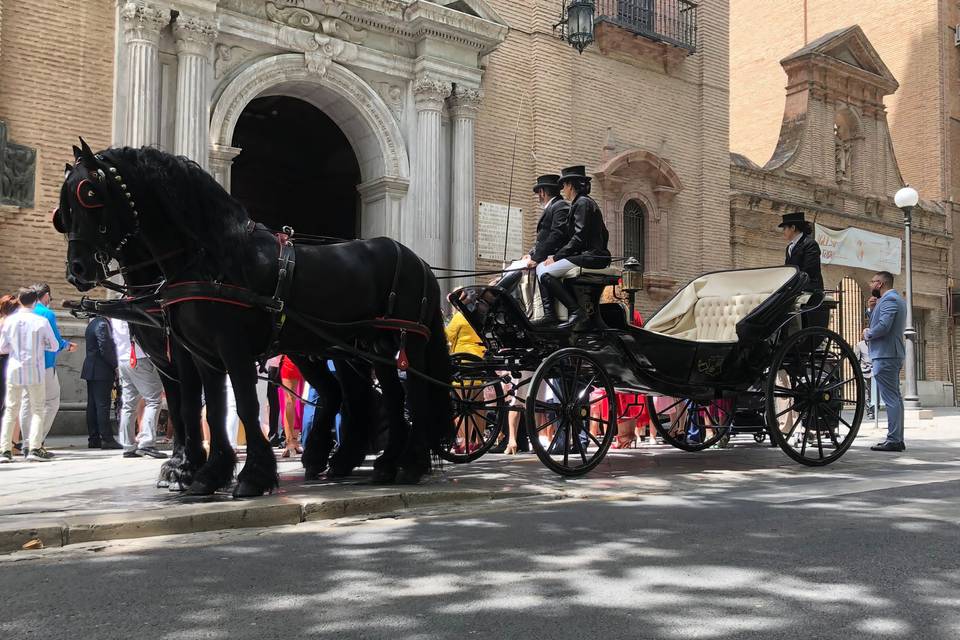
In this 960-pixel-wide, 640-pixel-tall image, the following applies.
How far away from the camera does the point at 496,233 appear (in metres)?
16.8

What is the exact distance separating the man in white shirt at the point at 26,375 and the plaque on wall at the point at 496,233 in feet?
27.6

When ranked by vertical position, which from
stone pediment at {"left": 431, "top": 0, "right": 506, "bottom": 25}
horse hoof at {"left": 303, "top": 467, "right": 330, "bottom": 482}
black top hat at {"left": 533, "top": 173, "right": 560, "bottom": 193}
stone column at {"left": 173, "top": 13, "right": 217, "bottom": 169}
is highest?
stone pediment at {"left": 431, "top": 0, "right": 506, "bottom": 25}

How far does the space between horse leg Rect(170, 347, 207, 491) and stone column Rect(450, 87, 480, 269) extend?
9570mm

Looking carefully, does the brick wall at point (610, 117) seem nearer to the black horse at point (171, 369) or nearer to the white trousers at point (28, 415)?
the white trousers at point (28, 415)

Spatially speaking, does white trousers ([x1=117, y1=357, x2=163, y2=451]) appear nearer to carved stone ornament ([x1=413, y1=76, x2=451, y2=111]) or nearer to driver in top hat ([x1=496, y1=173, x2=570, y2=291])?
driver in top hat ([x1=496, y1=173, x2=570, y2=291])

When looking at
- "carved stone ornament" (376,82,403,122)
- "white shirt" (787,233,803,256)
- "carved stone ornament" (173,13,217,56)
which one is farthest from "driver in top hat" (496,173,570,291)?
"carved stone ornament" (376,82,403,122)

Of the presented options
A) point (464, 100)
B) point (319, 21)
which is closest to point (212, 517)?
point (319, 21)

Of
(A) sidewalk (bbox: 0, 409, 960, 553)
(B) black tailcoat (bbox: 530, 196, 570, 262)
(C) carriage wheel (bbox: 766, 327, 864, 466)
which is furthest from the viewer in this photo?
(C) carriage wheel (bbox: 766, 327, 864, 466)

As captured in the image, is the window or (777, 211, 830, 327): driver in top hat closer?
(777, 211, 830, 327): driver in top hat

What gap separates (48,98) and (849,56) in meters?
21.3

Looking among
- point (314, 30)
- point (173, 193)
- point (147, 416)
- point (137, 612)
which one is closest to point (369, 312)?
point (173, 193)

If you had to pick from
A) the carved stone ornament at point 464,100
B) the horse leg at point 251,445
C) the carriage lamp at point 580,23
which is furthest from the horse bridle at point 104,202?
the carriage lamp at point 580,23

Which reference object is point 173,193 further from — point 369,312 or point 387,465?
point 387,465

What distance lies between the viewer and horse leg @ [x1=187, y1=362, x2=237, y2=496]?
236 inches
